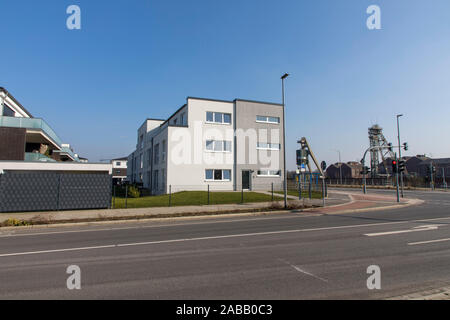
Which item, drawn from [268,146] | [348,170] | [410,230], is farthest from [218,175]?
[348,170]

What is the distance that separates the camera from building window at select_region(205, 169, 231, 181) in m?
27.2

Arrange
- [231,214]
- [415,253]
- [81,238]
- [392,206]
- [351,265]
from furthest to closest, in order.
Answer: [392,206] < [231,214] < [81,238] < [415,253] < [351,265]

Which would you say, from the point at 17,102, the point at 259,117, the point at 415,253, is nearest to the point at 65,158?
the point at 17,102

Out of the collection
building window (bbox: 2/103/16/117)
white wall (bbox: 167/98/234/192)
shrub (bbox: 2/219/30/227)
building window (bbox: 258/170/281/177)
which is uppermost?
building window (bbox: 2/103/16/117)

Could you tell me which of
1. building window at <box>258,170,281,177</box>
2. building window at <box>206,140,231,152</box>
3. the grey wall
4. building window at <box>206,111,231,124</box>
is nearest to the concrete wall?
building window at <box>206,140,231,152</box>

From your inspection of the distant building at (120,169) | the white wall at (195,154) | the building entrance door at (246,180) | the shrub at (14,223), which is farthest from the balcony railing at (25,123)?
the distant building at (120,169)

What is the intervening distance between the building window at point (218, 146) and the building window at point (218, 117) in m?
2.35

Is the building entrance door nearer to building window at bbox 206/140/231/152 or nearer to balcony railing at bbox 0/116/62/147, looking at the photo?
building window at bbox 206/140/231/152

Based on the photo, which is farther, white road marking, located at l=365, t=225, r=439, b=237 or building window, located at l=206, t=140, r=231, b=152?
building window, located at l=206, t=140, r=231, b=152

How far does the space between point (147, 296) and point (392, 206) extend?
18.6m

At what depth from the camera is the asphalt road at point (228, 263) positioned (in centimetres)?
401

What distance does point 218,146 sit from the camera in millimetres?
27844

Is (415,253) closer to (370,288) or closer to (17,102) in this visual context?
(370,288)
